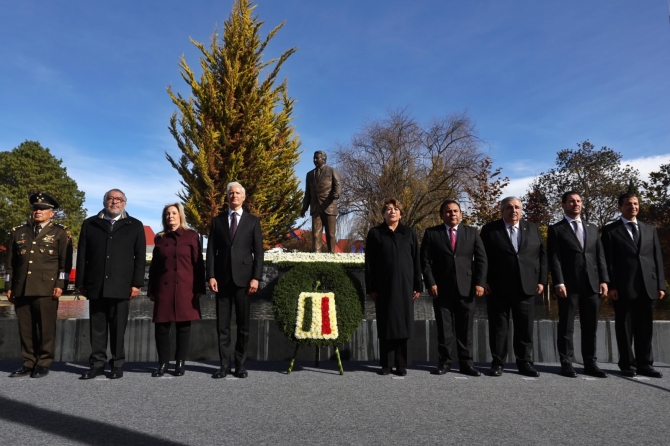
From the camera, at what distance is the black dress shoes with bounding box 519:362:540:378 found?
509cm

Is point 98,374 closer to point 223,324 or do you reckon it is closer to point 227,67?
point 223,324

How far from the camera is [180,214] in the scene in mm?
5375

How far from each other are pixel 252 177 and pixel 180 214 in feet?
46.5

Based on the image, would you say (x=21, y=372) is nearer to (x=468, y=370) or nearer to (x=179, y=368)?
(x=179, y=368)

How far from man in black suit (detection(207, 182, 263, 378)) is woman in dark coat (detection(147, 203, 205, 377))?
273 millimetres

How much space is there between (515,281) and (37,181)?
4235 centimetres

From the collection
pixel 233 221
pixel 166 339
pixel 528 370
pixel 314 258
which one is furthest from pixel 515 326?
pixel 314 258

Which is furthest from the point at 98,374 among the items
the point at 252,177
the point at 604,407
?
the point at 252,177

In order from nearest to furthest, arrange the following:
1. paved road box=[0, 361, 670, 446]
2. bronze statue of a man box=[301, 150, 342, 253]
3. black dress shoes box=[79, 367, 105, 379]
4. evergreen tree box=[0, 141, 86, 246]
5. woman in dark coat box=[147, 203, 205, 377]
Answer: paved road box=[0, 361, 670, 446] → black dress shoes box=[79, 367, 105, 379] → woman in dark coat box=[147, 203, 205, 377] → bronze statue of a man box=[301, 150, 342, 253] → evergreen tree box=[0, 141, 86, 246]

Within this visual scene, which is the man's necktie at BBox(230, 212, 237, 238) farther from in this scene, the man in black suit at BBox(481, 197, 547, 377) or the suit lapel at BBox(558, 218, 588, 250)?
the suit lapel at BBox(558, 218, 588, 250)

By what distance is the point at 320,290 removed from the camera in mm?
5551

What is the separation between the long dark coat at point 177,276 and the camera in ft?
16.9

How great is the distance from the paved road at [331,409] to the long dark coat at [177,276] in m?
0.67

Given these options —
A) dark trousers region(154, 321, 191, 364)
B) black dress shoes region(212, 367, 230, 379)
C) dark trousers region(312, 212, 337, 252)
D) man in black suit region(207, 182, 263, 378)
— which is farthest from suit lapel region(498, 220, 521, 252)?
dark trousers region(312, 212, 337, 252)
